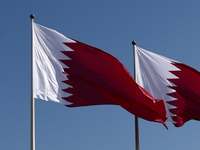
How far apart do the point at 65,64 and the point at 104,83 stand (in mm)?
1905

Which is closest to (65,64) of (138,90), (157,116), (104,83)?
(104,83)

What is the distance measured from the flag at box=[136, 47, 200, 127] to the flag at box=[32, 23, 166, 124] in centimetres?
238

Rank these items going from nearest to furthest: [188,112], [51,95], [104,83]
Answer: [51,95]
[104,83]
[188,112]

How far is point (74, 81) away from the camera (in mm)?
20766

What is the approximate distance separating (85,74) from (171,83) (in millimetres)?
5138

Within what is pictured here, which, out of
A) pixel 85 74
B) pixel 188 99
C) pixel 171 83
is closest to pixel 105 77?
pixel 85 74

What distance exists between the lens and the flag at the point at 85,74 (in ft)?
67.2

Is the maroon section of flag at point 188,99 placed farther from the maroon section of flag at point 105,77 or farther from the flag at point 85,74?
the maroon section of flag at point 105,77

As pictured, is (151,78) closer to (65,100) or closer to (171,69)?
(171,69)

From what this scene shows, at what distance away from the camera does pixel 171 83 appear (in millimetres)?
23922

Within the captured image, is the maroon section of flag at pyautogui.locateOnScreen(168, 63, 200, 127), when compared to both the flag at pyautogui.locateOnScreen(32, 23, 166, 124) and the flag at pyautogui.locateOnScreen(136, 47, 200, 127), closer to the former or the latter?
the flag at pyautogui.locateOnScreen(136, 47, 200, 127)

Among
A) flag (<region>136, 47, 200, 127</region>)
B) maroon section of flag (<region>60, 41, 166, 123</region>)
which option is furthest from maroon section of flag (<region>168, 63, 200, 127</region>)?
maroon section of flag (<region>60, 41, 166, 123</region>)

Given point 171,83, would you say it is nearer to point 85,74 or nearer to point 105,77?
point 105,77

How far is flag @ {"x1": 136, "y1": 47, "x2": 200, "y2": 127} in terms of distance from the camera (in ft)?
77.6
